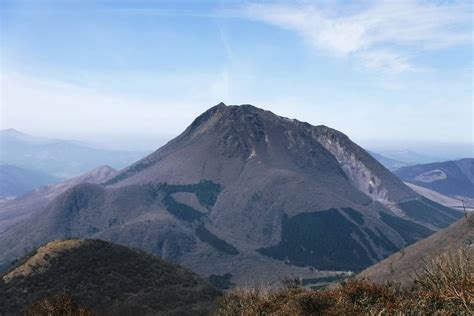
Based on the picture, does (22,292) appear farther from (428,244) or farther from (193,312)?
(428,244)

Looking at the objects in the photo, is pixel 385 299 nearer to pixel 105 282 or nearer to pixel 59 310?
pixel 59 310

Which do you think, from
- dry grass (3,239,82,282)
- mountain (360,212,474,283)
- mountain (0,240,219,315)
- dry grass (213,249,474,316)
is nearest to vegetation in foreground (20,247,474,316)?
dry grass (213,249,474,316)

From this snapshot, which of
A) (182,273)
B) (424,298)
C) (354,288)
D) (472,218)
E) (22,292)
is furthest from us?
(472,218)

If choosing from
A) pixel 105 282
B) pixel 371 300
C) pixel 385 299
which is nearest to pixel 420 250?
pixel 105 282

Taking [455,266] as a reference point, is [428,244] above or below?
below

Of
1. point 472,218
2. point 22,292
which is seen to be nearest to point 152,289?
point 22,292

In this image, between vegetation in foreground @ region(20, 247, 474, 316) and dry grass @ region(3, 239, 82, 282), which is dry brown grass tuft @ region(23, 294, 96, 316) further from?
dry grass @ region(3, 239, 82, 282)
